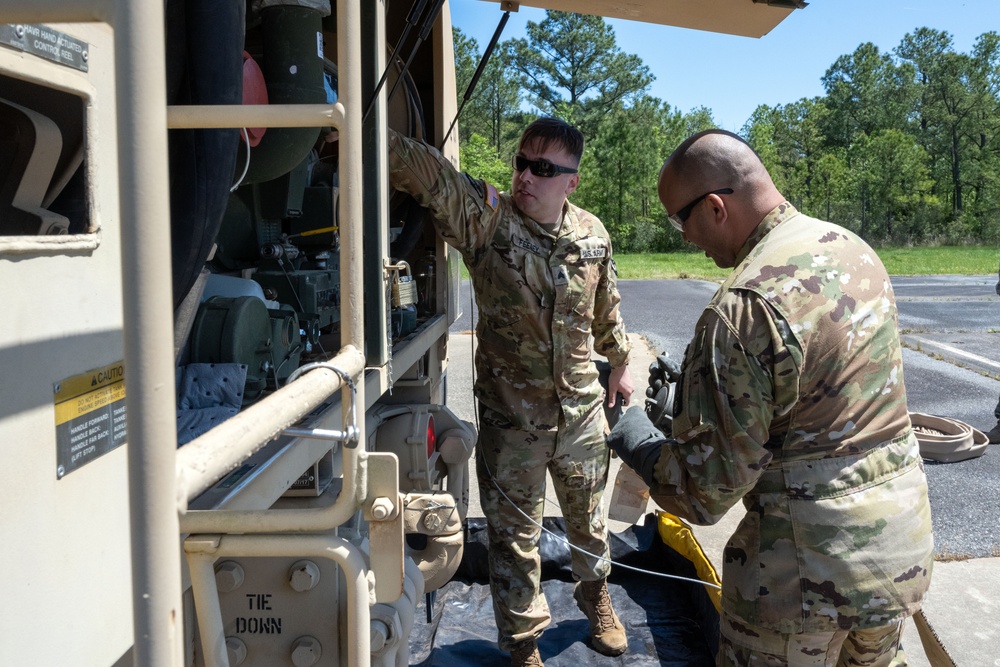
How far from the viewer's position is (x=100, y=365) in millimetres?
977

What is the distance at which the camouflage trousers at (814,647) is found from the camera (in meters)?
2.01

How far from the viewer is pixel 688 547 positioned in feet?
11.4

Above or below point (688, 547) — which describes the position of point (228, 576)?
above

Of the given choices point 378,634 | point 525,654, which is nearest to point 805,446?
point 378,634

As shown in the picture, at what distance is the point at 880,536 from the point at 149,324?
5.96ft

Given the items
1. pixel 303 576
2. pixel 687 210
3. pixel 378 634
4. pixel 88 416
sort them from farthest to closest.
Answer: pixel 687 210 → pixel 378 634 → pixel 303 576 → pixel 88 416

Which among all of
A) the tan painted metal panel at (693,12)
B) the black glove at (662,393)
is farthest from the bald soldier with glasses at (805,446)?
the tan painted metal panel at (693,12)

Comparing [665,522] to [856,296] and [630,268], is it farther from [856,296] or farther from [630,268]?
[630,268]

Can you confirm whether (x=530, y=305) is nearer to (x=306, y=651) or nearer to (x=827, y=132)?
(x=306, y=651)

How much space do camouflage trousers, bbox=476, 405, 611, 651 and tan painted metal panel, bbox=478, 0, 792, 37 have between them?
1.42 m

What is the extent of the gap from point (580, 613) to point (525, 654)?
1.73 feet

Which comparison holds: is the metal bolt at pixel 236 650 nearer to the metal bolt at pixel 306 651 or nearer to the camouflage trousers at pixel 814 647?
the metal bolt at pixel 306 651

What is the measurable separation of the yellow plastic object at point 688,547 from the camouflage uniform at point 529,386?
1.26ft

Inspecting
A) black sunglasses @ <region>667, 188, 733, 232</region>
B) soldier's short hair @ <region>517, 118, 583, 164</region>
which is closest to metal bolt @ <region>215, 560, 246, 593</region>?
black sunglasses @ <region>667, 188, 733, 232</region>
